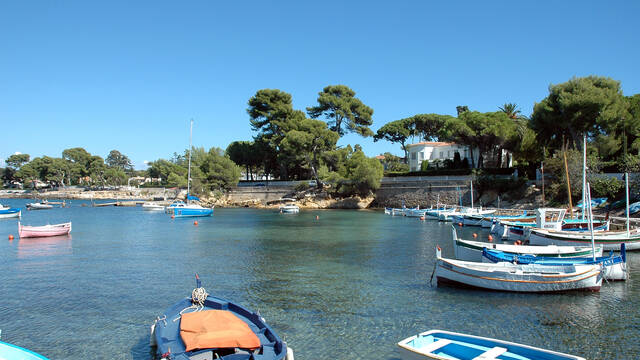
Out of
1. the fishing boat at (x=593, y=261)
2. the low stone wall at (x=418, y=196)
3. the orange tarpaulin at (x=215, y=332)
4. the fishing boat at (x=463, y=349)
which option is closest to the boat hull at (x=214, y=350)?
the orange tarpaulin at (x=215, y=332)

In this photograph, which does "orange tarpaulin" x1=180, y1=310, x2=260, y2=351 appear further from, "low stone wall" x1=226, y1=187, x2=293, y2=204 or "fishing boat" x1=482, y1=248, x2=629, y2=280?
"low stone wall" x1=226, y1=187, x2=293, y2=204

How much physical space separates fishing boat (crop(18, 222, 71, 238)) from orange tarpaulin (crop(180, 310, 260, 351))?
98.4ft

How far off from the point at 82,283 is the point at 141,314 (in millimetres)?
6321

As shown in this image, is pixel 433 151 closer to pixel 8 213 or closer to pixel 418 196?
pixel 418 196

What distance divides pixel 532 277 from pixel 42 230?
35382mm

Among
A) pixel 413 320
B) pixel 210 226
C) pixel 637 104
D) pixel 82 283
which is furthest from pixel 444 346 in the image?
pixel 637 104

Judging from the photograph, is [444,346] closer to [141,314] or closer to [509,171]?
[141,314]

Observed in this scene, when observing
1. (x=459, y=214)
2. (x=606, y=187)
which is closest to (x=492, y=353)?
(x=459, y=214)

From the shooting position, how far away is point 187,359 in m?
8.49

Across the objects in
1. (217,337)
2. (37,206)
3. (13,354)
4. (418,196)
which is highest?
(418,196)

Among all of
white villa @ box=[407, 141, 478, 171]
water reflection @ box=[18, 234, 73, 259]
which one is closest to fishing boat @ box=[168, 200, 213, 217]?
water reflection @ box=[18, 234, 73, 259]

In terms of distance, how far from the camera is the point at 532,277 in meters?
16.8

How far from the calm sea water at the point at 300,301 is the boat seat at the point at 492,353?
2.99 meters

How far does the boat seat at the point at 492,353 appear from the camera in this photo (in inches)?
346
